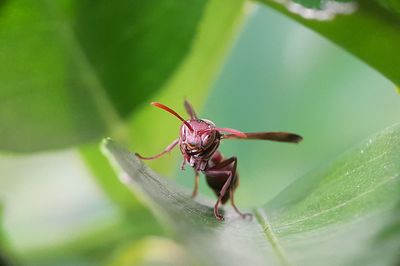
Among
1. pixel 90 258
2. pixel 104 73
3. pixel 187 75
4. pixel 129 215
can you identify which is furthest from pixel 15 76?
pixel 90 258

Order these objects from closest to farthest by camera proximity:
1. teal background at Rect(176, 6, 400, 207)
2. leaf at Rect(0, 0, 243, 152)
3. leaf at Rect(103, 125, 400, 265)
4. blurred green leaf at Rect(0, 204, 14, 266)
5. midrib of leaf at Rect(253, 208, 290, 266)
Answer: leaf at Rect(103, 125, 400, 265) < midrib of leaf at Rect(253, 208, 290, 266) < leaf at Rect(0, 0, 243, 152) < blurred green leaf at Rect(0, 204, 14, 266) < teal background at Rect(176, 6, 400, 207)

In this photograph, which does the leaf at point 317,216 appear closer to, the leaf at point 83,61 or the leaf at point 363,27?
the leaf at point 363,27

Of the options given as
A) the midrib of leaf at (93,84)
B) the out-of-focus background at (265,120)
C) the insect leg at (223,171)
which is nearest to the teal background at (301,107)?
the out-of-focus background at (265,120)

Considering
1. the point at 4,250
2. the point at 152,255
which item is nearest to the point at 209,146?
the point at 152,255

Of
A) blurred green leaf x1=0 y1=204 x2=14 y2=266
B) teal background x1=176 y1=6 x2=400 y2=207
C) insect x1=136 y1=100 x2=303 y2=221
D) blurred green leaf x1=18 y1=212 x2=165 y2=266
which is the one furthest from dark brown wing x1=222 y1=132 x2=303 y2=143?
blurred green leaf x1=0 y1=204 x2=14 y2=266

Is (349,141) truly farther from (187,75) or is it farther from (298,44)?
(187,75)

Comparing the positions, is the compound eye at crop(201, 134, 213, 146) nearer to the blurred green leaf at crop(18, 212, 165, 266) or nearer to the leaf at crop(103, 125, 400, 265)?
the blurred green leaf at crop(18, 212, 165, 266)

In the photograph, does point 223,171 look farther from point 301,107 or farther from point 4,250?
point 4,250
